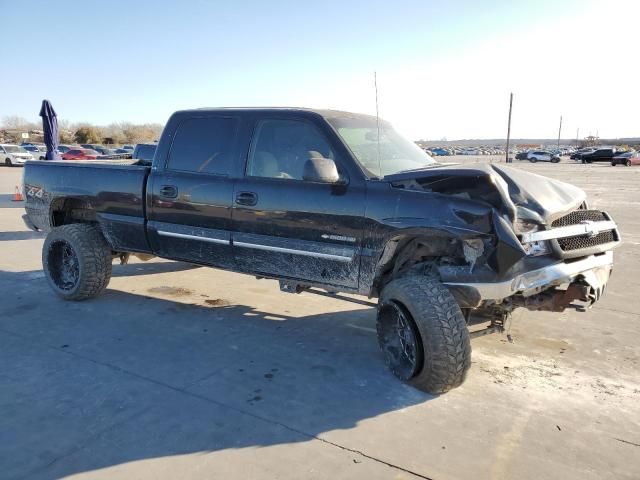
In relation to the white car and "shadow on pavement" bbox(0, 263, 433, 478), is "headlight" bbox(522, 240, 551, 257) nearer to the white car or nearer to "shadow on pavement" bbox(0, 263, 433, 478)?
"shadow on pavement" bbox(0, 263, 433, 478)

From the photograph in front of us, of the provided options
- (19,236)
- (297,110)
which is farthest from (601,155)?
(297,110)

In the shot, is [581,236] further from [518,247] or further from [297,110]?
[297,110]

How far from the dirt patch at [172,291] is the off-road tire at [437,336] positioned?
128 inches

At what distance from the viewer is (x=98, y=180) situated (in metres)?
5.61

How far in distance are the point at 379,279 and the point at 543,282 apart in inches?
47.5

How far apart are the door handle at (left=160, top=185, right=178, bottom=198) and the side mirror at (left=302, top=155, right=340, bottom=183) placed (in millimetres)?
1584

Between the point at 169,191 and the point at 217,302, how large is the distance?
1415 millimetres

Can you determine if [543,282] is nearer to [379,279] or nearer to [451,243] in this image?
[451,243]

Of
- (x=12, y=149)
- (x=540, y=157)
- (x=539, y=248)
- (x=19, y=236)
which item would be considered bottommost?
(x=540, y=157)

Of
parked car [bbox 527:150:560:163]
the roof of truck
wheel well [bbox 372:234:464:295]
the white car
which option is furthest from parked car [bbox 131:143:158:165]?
parked car [bbox 527:150:560:163]

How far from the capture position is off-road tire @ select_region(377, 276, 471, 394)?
3577 mm

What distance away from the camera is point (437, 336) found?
3578mm

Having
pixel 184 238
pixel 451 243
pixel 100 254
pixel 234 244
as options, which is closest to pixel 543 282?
pixel 451 243

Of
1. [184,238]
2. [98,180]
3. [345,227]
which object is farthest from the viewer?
[98,180]
